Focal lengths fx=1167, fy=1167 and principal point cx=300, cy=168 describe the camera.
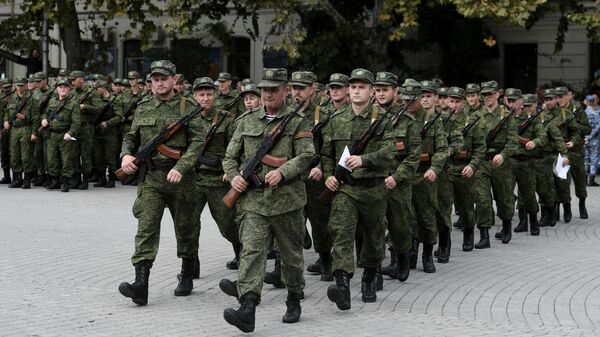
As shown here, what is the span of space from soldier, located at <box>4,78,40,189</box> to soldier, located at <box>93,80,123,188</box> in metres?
1.14

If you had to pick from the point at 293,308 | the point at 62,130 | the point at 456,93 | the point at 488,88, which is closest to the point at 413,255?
the point at 456,93

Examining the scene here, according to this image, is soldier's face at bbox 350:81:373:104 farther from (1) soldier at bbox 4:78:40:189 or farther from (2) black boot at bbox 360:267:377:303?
(1) soldier at bbox 4:78:40:189

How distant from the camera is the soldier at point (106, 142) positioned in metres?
20.8

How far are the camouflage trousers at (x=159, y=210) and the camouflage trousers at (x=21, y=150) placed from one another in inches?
440

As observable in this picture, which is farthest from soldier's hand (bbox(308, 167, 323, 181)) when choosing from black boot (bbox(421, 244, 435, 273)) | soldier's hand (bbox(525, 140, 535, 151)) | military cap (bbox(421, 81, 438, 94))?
soldier's hand (bbox(525, 140, 535, 151))

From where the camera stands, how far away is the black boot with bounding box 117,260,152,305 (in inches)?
362

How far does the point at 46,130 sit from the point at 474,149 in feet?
30.7

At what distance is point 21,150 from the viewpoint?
67.6ft

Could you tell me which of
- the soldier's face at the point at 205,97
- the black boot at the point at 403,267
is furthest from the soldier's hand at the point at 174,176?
the black boot at the point at 403,267

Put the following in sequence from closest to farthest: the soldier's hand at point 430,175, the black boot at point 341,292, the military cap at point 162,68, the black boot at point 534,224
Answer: the black boot at point 341,292
the military cap at point 162,68
the soldier's hand at point 430,175
the black boot at point 534,224

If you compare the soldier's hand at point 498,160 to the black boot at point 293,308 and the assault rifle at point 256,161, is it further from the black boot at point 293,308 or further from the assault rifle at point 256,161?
the assault rifle at point 256,161

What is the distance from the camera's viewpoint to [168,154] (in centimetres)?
958

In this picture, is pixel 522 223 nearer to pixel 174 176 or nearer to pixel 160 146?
pixel 160 146

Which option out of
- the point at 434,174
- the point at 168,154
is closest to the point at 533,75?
the point at 434,174
